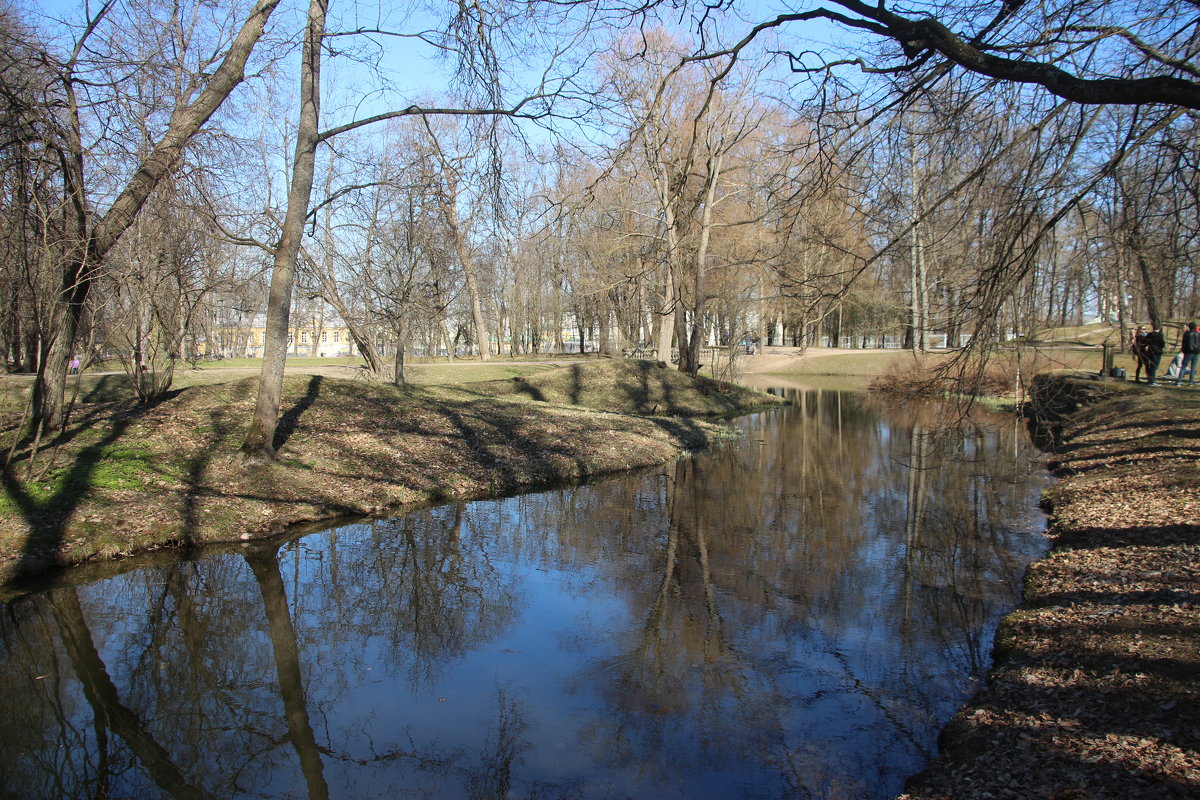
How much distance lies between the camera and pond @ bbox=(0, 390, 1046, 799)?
5.19 metres

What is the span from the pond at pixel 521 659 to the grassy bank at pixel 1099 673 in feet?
1.29

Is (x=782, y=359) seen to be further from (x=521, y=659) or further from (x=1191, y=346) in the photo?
(x=521, y=659)

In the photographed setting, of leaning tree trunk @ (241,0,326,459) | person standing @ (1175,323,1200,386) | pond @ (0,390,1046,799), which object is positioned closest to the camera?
pond @ (0,390,1046,799)

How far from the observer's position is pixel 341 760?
5.32 metres

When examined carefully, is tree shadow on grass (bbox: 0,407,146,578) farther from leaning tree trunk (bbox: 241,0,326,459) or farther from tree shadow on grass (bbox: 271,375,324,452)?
tree shadow on grass (bbox: 271,375,324,452)

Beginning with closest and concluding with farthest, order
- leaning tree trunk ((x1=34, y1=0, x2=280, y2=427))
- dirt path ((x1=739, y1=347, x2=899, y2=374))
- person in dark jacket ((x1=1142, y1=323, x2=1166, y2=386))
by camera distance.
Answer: leaning tree trunk ((x1=34, y1=0, x2=280, y2=427)) → person in dark jacket ((x1=1142, y1=323, x2=1166, y2=386)) → dirt path ((x1=739, y1=347, x2=899, y2=374))

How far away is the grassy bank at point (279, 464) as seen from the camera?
989cm

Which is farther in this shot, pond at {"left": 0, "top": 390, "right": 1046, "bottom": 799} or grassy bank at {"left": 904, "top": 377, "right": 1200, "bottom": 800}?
pond at {"left": 0, "top": 390, "right": 1046, "bottom": 799}

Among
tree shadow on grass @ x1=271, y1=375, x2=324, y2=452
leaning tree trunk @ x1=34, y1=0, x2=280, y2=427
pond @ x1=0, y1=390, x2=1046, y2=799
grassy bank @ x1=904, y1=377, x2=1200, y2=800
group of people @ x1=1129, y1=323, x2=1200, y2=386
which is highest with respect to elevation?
leaning tree trunk @ x1=34, y1=0, x2=280, y2=427

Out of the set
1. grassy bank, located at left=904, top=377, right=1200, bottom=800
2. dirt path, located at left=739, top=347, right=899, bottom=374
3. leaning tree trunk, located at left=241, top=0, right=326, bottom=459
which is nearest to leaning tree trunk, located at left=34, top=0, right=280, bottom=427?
leaning tree trunk, located at left=241, top=0, right=326, bottom=459

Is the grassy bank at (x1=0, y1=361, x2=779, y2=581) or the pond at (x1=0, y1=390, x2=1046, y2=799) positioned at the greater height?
the grassy bank at (x1=0, y1=361, x2=779, y2=581)

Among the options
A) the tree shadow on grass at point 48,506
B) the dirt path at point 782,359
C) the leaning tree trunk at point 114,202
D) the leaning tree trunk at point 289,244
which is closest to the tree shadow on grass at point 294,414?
the leaning tree trunk at point 289,244

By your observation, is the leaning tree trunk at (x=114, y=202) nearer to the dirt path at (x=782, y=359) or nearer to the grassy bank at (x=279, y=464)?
the grassy bank at (x=279, y=464)

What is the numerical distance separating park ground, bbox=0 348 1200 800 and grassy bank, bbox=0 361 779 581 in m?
0.04
